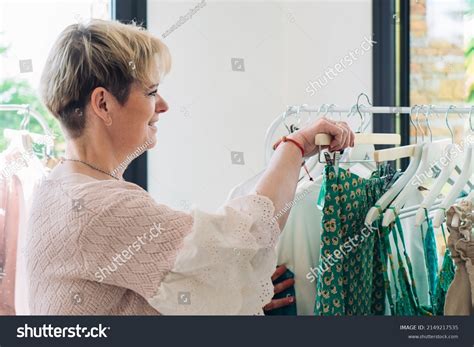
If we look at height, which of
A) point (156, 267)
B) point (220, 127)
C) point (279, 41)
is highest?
point (279, 41)

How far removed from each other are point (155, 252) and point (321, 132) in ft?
1.15

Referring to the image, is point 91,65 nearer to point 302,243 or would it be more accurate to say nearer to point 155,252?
point 155,252

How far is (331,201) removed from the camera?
1.33m

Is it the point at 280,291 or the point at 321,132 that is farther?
the point at 280,291

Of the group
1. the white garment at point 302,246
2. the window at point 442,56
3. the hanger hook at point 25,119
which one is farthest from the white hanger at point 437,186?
the hanger hook at point 25,119

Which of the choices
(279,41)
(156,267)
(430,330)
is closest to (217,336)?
(156,267)

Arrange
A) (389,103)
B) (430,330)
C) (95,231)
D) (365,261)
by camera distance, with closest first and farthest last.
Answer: (95,231) < (430,330) < (365,261) < (389,103)

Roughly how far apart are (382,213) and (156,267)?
1.53 ft

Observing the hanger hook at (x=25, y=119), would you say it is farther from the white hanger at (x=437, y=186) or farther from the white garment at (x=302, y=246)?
the white hanger at (x=437, y=186)

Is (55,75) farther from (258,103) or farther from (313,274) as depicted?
(258,103)

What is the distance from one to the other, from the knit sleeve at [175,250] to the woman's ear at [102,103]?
179 millimetres

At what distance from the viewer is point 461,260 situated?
4.26 ft

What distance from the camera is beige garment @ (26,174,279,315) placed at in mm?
1140

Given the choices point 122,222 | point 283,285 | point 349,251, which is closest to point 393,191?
point 349,251
